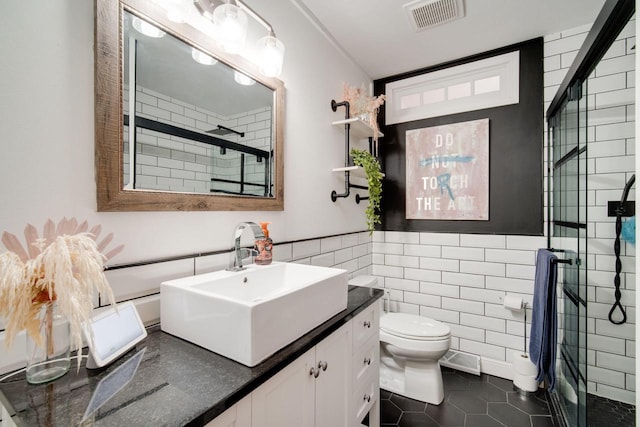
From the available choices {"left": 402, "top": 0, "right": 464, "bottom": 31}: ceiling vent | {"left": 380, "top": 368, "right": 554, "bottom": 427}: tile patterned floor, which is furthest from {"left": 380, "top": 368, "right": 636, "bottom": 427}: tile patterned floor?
{"left": 402, "top": 0, "right": 464, "bottom": 31}: ceiling vent

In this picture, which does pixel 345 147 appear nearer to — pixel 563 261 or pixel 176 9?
pixel 176 9

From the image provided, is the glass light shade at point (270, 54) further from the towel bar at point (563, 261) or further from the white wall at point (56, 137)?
the towel bar at point (563, 261)

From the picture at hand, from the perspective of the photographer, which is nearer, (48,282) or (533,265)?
(48,282)

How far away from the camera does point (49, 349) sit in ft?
2.35

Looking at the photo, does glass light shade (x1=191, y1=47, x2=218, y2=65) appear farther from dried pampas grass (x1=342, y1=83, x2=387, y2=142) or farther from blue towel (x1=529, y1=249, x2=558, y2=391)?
blue towel (x1=529, y1=249, x2=558, y2=391)

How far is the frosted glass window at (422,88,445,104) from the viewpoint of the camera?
2.45 meters

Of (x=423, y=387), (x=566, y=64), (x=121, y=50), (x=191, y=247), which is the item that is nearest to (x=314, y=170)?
(x=191, y=247)

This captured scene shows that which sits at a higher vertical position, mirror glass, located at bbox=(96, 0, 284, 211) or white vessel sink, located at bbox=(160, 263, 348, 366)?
mirror glass, located at bbox=(96, 0, 284, 211)

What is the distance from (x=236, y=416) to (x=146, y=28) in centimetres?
127

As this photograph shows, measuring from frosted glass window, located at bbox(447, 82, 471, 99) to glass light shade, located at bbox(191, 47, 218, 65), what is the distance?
1.97 metres

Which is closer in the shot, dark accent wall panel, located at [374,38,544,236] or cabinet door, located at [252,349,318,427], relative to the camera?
cabinet door, located at [252,349,318,427]

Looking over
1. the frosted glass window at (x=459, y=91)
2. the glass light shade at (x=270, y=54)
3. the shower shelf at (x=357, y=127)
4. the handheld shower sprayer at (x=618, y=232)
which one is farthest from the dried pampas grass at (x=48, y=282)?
the frosted glass window at (x=459, y=91)

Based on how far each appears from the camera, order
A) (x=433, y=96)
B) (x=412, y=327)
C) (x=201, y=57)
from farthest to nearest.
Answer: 1. (x=433, y=96)
2. (x=412, y=327)
3. (x=201, y=57)

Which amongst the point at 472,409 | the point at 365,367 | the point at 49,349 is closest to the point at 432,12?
the point at 365,367
